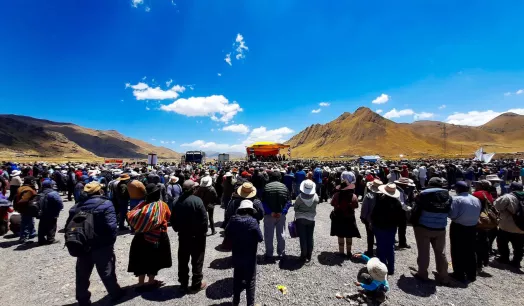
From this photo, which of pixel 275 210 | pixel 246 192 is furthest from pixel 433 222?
pixel 246 192

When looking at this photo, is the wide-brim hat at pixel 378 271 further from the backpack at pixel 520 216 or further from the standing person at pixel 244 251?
the backpack at pixel 520 216

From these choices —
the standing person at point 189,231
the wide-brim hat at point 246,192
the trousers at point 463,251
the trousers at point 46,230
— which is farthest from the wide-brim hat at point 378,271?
the trousers at point 46,230

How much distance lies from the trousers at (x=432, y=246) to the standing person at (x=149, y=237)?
5164mm

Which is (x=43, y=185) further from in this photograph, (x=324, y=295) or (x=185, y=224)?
(x=324, y=295)

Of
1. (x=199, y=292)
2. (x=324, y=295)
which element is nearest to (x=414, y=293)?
(x=324, y=295)

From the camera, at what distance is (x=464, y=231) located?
17.4 ft

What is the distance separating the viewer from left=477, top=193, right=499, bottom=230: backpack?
5656mm

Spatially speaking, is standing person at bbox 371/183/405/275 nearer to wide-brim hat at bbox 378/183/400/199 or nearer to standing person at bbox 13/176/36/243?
wide-brim hat at bbox 378/183/400/199

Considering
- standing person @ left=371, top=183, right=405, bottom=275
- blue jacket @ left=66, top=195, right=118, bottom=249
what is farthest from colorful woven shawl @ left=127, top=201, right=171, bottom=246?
standing person @ left=371, top=183, right=405, bottom=275

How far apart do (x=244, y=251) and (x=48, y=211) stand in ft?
23.2

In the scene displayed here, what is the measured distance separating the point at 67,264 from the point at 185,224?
4331 mm

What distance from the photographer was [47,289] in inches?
207

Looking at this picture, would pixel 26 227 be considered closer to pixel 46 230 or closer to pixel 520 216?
pixel 46 230

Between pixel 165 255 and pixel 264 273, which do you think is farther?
pixel 264 273
